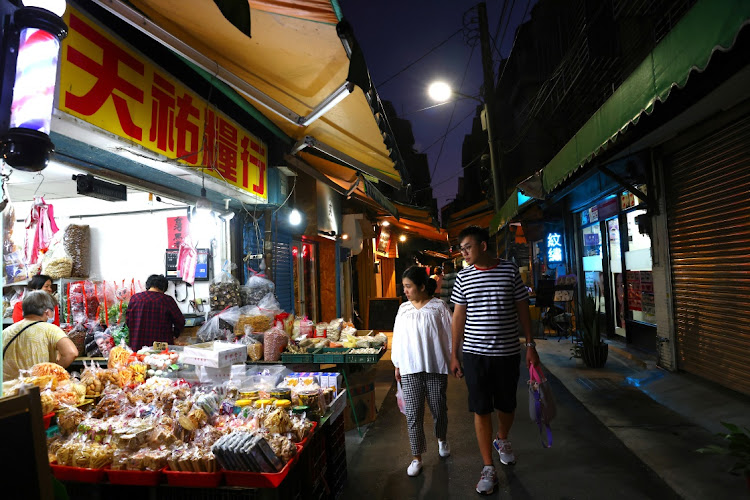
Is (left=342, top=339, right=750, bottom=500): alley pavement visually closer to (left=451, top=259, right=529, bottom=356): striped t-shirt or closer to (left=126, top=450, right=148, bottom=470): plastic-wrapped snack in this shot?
(left=451, top=259, right=529, bottom=356): striped t-shirt

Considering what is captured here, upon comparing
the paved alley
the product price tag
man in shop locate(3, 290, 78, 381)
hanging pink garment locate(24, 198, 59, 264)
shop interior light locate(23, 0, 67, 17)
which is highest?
shop interior light locate(23, 0, 67, 17)

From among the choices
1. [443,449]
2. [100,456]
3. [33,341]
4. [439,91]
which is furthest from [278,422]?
[439,91]

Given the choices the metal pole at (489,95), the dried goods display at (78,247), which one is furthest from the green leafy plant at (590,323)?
the dried goods display at (78,247)

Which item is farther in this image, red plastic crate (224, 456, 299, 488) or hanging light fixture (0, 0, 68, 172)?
red plastic crate (224, 456, 299, 488)

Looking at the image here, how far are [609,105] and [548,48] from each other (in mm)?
17378

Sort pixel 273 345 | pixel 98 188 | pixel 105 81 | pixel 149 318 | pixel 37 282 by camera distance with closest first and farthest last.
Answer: pixel 105 81
pixel 98 188
pixel 273 345
pixel 149 318
pixel 37 282

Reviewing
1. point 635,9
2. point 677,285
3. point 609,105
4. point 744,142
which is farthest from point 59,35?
point 635,9

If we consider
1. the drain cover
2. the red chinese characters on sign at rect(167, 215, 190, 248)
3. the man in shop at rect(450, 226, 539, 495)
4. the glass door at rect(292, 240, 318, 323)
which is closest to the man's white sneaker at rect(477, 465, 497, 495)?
the man in shop at rect(450, 226, 539, 495)

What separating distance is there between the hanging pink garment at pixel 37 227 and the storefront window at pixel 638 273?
31.2 ft

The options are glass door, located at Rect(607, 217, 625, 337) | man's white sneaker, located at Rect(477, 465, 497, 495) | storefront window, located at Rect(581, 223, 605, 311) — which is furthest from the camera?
storefront window, located at Rect(581, 223, 605, 311)

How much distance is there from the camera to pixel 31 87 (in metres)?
2.10

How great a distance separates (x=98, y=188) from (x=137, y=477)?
3.48m

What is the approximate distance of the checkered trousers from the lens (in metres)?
4.27

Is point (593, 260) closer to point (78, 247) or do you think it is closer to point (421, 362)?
point (421, 362)
